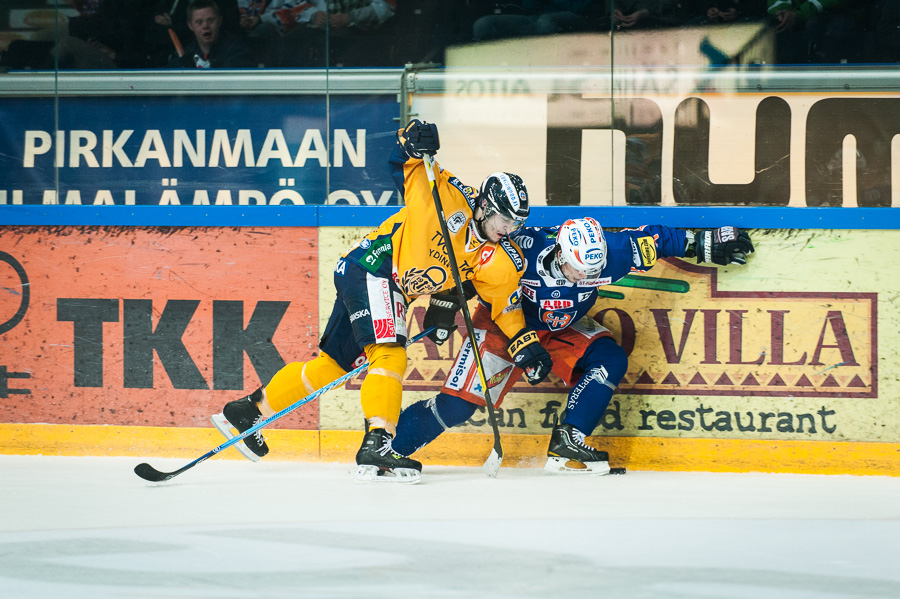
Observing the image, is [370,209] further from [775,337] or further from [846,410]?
[846,410]

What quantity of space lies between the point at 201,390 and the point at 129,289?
56 cm

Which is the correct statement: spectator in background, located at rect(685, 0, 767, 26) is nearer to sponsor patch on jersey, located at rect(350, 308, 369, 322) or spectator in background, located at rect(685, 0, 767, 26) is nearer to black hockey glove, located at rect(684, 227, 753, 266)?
black hockey glove, located at rect(684, 227, 753, 266)

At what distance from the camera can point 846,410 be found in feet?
12.4

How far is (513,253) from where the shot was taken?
357 cm

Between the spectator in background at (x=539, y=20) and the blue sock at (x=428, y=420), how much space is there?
1.68 m

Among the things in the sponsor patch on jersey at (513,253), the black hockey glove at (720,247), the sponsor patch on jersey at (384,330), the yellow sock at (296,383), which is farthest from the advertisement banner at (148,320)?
the black hockey glove at (720,247)

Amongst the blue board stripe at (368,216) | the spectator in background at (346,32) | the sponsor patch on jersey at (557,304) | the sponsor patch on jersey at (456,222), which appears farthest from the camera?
the spectator in background at (346,32)

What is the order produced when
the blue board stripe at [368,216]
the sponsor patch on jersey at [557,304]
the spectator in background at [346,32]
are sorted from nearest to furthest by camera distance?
the sponsor patch on jersey at [557,304] < the blue board stripe at [368,216] < the spectator in background at [346,32]

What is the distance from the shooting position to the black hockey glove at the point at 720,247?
3.72 meters

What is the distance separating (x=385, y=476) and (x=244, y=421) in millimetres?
672

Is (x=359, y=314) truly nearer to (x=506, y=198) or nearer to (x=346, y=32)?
(x=506, y=198)

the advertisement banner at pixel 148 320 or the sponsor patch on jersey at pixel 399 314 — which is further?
the advertisement banner at pixel 148 320

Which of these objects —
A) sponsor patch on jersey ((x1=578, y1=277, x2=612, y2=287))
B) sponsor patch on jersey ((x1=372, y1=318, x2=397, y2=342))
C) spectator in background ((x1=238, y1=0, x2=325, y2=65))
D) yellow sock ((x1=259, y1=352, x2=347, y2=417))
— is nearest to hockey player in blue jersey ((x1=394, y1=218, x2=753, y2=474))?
sponsor patch on jersey ((x1=578, y1=277, x2=612, y2=287))

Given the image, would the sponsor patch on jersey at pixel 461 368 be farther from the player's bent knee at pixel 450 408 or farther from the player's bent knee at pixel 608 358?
the player's bent knee at pixel 608 358
